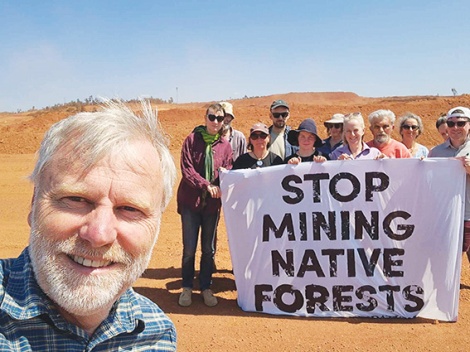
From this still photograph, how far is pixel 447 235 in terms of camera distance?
180 inches

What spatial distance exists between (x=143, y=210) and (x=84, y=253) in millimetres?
218

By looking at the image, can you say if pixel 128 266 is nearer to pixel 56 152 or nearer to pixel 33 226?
pixel 33 226

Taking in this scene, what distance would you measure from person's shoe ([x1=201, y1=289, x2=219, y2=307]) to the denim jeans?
0.20ft

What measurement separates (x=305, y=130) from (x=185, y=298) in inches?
93.9

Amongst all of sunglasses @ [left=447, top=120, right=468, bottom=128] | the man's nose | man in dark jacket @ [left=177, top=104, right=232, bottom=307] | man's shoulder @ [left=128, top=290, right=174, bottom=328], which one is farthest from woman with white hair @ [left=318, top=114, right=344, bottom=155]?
the man's nose

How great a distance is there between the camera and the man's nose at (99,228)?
1.30 meters

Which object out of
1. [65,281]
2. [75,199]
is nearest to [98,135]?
A: [75,199]

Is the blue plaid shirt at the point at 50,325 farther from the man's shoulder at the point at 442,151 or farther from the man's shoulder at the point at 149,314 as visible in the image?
the man's shoulder at the point at 442,151

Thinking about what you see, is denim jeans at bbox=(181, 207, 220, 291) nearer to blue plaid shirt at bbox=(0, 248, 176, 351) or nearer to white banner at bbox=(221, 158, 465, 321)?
white banner at bbox=(221, 158, 465, 321)

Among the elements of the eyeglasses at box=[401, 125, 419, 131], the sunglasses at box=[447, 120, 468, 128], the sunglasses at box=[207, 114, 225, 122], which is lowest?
the eyeglasses at box=[401, 125, 419, 131]

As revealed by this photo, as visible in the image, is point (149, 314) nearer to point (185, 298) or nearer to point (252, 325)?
point (252, 325)

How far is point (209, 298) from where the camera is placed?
5262 millimetres

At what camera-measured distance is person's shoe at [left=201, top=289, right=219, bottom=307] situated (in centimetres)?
523

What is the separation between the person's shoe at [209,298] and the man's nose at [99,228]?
4094 millimetres
